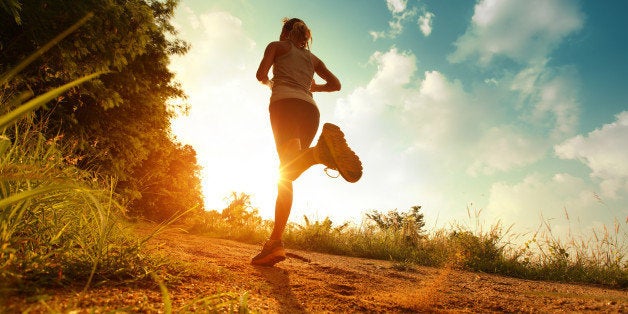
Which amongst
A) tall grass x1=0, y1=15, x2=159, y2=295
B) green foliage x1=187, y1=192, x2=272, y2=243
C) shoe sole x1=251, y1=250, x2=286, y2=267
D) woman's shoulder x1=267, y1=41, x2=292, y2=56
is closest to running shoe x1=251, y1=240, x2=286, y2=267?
shoe sole x1=251, y1=250, x2=286, y2=267

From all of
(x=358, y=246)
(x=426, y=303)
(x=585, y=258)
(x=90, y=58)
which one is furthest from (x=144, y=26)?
(x=585, y=258)

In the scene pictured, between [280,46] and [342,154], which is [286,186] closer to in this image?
[342,154]

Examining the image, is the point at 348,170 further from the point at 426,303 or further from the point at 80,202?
the point at 80,202

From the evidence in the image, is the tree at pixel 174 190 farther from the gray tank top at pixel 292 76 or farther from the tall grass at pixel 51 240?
the tall grass at pixel 51 240

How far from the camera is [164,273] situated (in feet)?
4.93

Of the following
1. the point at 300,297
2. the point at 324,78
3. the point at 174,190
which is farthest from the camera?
the point at 174,190

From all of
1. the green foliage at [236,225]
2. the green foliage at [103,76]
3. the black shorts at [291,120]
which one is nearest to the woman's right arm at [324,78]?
the black shorts at [291,120]

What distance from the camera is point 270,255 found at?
2.54m

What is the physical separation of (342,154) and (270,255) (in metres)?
0.94

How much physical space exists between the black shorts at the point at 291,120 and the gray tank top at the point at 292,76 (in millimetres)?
54

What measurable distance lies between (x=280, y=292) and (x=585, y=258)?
203 inches

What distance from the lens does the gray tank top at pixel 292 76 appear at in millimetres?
2877

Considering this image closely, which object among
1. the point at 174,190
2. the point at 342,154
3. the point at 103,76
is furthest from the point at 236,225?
the point at 174,190

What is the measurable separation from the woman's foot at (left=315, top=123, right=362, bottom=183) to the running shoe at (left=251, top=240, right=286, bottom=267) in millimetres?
738
